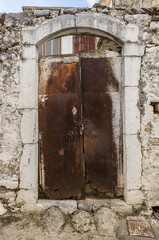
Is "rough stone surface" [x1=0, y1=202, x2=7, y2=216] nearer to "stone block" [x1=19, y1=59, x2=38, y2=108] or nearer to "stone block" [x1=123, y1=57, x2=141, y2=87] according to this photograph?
"stone block" [x1=19, y1=59, x2=38, y2=108]

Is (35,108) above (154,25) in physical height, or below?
below

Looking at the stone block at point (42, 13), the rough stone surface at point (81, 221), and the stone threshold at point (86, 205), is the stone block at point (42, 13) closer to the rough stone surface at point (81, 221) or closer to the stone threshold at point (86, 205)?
the stone threshold at point (86, 205)

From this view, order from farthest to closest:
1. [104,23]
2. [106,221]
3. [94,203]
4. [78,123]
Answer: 1. [78,123]
2. [94,203]
3. [104,23]
4. [106,221]

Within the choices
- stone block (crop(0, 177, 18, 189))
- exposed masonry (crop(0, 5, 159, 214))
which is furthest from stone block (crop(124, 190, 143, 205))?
stone block (crop(0, 177, 18, 189))

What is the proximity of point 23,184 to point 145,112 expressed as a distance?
2.18 meters

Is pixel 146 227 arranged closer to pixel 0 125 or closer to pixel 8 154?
pixel 8 154

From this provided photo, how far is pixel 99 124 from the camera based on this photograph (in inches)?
102

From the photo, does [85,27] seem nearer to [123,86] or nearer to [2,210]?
[123,86]

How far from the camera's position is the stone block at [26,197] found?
2404mm

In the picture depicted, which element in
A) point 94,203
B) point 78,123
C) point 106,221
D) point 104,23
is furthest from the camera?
point 78,123

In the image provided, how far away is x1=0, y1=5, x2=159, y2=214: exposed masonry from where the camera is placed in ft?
7.74

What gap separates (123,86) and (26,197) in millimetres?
2295

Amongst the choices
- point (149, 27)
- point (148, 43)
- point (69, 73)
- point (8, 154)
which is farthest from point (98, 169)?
point (149, 27)

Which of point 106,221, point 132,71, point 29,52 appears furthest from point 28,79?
point 106,221
